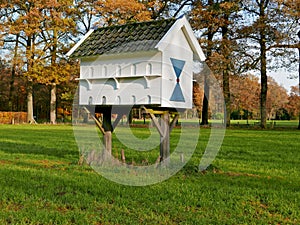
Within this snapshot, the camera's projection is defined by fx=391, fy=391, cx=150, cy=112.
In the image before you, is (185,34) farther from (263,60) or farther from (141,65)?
(263,60)

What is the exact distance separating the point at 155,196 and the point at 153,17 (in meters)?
34.0

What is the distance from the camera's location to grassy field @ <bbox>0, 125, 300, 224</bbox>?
18.6ft

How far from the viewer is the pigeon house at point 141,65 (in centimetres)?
950

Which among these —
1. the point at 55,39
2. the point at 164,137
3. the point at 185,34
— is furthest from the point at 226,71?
the point at 164,137

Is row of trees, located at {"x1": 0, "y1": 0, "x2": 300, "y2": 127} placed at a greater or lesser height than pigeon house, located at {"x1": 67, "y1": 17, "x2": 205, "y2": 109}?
greater

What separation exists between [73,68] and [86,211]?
3237 centimetres

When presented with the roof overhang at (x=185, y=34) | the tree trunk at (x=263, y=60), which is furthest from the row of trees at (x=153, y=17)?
the roof overhang at (x=185, y=34)

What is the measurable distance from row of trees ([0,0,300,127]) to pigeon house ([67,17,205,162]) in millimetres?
20511

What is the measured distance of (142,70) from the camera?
965cm

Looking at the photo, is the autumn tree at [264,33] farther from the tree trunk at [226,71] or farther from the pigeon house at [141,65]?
the pigeon house at [141,65]

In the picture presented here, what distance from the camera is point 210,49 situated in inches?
1284

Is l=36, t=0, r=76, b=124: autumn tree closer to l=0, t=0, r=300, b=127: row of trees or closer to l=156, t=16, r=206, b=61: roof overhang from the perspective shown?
l=0, t=0, r=300, b=127: row of trees

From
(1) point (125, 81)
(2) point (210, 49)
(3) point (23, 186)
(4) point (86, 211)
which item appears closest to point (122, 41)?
(1) point (125, 81)

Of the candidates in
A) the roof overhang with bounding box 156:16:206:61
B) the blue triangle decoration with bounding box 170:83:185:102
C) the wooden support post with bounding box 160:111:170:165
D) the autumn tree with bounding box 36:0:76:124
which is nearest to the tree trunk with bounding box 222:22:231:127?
the autumn tree with bounding box 36:0:76:124
